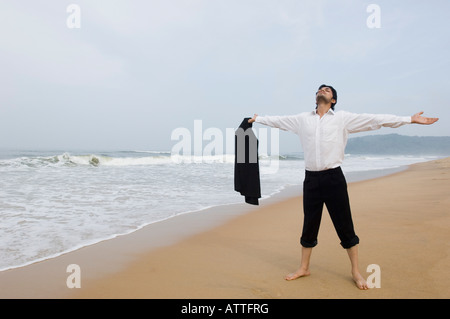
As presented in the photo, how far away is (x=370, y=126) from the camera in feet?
10.5

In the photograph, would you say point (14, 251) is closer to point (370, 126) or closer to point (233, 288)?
point (233, 288)

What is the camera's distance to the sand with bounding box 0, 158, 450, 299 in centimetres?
305

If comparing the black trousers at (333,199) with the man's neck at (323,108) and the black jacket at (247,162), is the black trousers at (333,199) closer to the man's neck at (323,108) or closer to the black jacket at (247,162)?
the man's neck at (323,108)

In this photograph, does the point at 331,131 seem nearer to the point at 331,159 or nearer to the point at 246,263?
the point at 331,159

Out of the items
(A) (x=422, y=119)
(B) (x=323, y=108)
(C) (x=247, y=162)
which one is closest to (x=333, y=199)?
(B) (x=323, y=108)

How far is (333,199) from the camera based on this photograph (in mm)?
3227

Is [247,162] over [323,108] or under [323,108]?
under

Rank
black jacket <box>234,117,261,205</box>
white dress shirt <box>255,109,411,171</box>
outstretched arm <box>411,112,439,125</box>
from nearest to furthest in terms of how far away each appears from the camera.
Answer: outstretched arm <box>411,112,439,125</box>
white dress shirt <box>255,109,411,171</box>
black jacket <box>234,117,261,205</box>

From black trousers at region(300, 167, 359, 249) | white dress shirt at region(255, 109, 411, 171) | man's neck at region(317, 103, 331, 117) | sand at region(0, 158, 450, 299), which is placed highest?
man's neck at region(317, 103, 331, 117)

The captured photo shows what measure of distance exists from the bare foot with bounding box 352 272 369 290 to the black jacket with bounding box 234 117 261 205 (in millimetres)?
1389

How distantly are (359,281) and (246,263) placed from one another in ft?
4.11

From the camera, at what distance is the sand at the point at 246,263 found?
3048 mm

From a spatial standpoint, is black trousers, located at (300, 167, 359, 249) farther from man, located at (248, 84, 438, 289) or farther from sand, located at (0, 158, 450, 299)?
sand, located at (0, 158, 450, 299)

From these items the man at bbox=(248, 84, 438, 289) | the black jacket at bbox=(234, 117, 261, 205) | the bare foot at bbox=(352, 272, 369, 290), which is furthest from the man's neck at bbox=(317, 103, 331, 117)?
the bare foot at bbox=(352, 272, 369, 290)
